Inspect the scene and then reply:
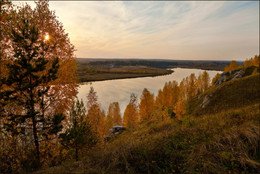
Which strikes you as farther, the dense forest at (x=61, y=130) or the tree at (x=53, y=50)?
the tree at (x=53, y=50)

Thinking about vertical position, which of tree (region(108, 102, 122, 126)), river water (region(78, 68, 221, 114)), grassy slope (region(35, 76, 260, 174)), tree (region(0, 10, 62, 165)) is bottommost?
tree (region(108, 102, 122, 126))

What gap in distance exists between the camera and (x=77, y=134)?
38.3 feet

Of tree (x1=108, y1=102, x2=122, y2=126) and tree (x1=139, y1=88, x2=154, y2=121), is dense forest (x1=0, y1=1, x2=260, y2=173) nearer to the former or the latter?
tree (x1=139, y1=88, x2=154, y2=121)

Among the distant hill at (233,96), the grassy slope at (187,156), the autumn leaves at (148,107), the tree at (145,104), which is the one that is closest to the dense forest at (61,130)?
the grassy slope at (187,156)

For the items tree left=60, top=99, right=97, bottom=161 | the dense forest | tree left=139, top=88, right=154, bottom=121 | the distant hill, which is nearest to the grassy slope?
Result: the dense forest

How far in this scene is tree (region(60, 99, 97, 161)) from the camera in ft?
37.3

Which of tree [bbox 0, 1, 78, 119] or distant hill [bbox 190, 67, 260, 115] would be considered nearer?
tree [bbox 0, 1, 78, 119]

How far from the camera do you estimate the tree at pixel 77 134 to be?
37.3ft

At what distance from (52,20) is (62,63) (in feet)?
12.0

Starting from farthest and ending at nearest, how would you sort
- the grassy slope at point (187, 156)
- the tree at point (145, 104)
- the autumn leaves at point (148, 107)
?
1. the tree at point (145, 104)
2. the autumn leaves at point (148, 107)
3. the grassy slope at point (187, 156)

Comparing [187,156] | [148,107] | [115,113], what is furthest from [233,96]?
[115,113]

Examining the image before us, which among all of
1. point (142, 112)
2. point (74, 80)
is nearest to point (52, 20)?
point (74, 80)

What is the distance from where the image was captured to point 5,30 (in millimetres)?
8219

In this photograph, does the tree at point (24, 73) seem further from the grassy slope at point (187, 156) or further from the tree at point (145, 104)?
the tree at point (145, 104)
